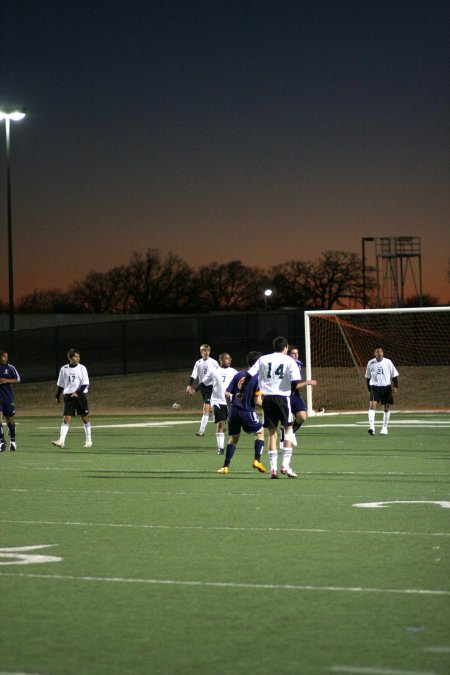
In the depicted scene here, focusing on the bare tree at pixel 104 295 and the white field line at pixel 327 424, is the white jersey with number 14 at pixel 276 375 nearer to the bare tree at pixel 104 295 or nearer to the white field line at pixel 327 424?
the white field line at pixel 327 424

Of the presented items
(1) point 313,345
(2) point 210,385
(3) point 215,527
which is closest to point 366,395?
(1) point 313,345

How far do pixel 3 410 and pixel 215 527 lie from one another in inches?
521

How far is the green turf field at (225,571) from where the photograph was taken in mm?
6480

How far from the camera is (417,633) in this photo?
685 cm

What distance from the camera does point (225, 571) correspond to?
29.7 ft

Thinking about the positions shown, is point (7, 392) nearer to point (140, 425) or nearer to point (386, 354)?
point (140, 425)

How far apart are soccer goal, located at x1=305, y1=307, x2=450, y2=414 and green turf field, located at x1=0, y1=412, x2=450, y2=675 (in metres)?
27.1

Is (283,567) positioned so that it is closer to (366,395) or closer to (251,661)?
(251,661)

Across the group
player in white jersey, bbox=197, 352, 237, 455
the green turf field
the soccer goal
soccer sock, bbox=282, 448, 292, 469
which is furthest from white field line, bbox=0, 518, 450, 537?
the soccer goal

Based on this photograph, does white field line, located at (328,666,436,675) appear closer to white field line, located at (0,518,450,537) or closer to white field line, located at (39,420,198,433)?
white field line, located at (0,518,450,537)

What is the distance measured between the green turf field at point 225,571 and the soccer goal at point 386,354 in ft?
88.9

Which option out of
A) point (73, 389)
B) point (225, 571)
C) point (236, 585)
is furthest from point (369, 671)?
point (73, 389)

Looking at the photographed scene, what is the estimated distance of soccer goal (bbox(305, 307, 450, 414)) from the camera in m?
45.5

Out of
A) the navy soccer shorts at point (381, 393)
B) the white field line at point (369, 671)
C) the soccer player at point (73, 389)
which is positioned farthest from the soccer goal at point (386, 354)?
the white field line at point (369, 671)
